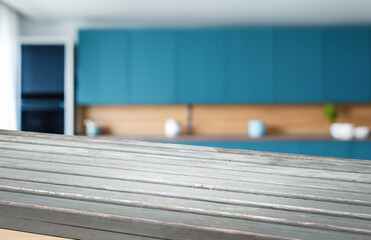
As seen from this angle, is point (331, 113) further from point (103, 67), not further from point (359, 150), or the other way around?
point (103, 67)

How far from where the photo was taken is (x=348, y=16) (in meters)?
4.43

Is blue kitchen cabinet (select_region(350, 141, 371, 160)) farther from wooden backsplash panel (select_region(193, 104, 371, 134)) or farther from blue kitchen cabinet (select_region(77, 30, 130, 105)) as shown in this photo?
blue kitchen cabinet (select_region(77, 30, 130, 105))

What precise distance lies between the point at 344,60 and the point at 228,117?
1.70 meters

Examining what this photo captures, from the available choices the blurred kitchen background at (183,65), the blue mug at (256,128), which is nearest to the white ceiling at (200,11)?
the blurred kitchen background at (183,65)

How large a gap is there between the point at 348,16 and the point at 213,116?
221 cm

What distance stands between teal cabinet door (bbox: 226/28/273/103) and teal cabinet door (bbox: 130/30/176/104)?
2.49 feet

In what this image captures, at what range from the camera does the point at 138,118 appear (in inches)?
188

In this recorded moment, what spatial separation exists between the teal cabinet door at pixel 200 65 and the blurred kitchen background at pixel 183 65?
0.01m

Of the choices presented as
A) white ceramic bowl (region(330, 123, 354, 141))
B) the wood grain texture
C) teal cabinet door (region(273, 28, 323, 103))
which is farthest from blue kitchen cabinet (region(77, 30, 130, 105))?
the wood grain texture

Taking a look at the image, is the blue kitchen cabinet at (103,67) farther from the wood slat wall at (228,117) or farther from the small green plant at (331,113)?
the small green plant at (331,113)

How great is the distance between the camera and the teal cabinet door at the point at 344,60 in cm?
444

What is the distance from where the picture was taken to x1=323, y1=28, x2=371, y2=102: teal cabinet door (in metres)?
4.44

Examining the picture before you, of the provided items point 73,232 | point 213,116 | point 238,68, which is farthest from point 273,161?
point 213,116

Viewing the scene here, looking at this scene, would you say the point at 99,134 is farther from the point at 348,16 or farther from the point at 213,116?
the point at 348,16
